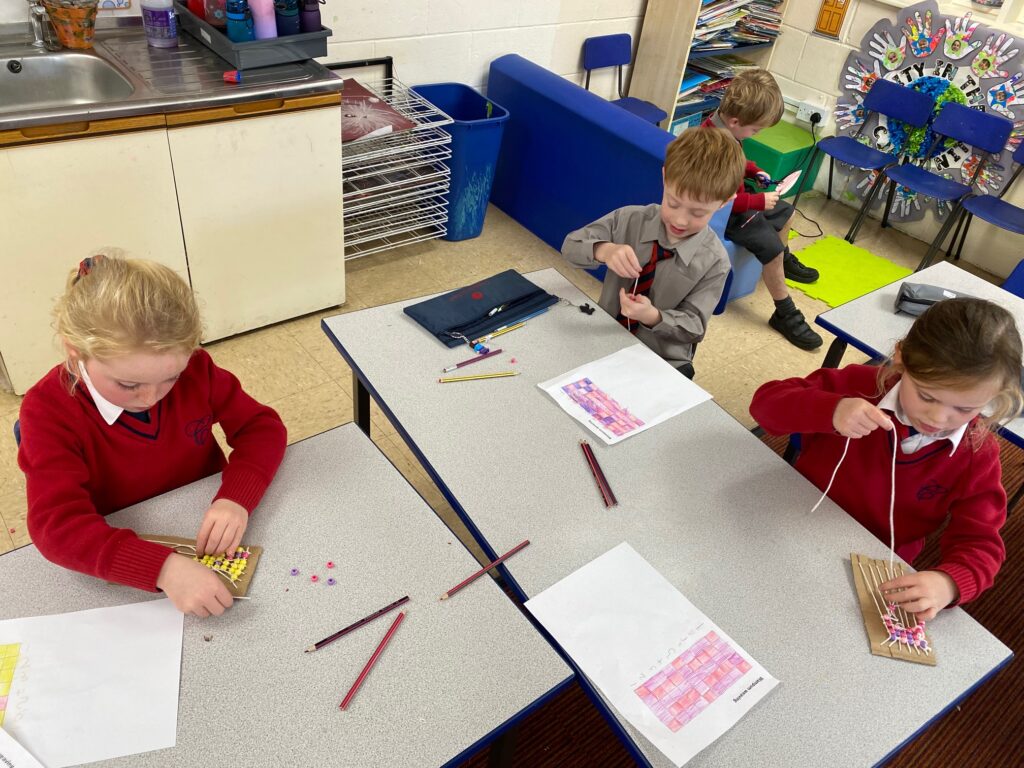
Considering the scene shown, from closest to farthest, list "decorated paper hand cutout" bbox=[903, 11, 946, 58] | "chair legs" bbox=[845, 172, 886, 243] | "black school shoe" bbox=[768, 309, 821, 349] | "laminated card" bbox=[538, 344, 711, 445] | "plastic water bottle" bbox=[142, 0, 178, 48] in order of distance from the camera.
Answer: "laminated card" bbox=[538, 344, 711, 445], "plastic water bottle" bbox=[142, 0, 178, 48], "black school shoe" bbox=[768, 309, 821, 349], "decorated paper hand cutout" bbox=[903, 11, 946, 58], "chair legs" bbox=[845, 172, 886, 243]

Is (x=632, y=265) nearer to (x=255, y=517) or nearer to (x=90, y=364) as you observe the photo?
(x=255, y=517)

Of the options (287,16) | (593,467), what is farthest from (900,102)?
(593,467)

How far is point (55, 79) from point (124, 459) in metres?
1.60

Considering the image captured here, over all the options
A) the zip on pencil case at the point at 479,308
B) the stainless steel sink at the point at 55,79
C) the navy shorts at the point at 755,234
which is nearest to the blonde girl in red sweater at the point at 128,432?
the zip on pencil case at the point at 479,308

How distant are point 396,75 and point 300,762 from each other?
296 centimetres

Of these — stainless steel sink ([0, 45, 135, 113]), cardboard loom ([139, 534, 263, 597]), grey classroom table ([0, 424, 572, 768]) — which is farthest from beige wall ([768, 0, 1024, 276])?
cardboard loom ([139, 534, 263, 597])

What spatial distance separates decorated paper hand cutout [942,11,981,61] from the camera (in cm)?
362

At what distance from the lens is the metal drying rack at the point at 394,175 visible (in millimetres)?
2961

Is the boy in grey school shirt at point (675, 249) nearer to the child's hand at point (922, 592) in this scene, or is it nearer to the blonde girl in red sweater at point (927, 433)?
the blonde girl in red sweater at point (927, 433)

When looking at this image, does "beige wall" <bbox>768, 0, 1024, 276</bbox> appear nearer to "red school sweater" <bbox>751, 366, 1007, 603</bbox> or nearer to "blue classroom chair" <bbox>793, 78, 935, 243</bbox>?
"blue classroom chair" <bbox>793, 78, 935, 243</bbox>

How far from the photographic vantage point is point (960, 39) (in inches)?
144

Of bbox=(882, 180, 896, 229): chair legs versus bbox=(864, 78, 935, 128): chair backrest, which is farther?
bbox=(882, 180, 896, 229): chair legs

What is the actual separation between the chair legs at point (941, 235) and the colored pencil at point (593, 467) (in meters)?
2.91

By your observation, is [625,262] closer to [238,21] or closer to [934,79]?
[238,21]
